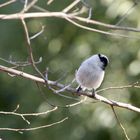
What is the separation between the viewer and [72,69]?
830 centimetres

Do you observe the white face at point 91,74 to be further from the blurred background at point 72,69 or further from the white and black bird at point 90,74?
the blurred background at point 72,69

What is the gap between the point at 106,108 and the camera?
8.01m

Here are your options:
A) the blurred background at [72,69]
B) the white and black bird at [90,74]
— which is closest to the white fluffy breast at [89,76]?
the white and black bird at [90,74]

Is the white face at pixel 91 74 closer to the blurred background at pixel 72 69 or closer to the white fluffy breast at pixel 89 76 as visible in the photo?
the white fluffy breast at pixel 89 76

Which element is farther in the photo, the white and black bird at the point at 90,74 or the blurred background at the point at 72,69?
the blurred background at the point at 72,69

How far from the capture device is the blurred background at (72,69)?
26.5 feet

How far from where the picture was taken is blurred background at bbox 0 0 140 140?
26.5 feet

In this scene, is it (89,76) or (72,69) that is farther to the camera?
(72,69)

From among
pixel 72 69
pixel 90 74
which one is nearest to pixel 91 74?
pixel 90 74

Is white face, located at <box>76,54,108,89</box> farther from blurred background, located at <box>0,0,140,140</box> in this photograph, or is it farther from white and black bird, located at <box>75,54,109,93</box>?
blurred background, located at <box>0,0,140,140</box>

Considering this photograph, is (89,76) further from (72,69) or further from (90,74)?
(72,69)

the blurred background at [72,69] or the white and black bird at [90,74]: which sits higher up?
the white and black bird at [90,74]

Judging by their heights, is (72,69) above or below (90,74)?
below

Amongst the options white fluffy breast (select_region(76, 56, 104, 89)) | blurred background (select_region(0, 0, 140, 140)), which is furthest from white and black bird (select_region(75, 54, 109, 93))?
blurred background (select_region(0, 0, 140, 140))
